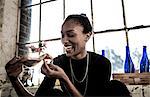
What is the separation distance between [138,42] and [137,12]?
0.94 ft

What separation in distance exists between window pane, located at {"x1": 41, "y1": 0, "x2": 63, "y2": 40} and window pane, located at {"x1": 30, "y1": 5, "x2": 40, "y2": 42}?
76 mm

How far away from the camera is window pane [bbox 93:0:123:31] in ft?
5.91

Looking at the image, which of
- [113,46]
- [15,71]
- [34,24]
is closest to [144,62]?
[113,46]

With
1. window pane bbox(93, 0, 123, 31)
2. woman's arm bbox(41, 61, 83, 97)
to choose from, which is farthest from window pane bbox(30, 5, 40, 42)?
woman's arm bbox(41, 61, 83, 97)

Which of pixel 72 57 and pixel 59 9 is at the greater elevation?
pixel 59 9

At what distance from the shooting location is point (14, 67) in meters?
0.84

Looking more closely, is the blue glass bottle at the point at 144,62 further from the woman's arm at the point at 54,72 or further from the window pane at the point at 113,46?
the woman's arm at the point at 54,72

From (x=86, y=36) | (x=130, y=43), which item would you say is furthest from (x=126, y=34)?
(x=86, y=36)

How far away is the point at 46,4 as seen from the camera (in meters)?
2.24

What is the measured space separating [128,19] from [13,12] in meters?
1.34

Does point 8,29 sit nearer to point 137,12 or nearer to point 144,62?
point 137,12

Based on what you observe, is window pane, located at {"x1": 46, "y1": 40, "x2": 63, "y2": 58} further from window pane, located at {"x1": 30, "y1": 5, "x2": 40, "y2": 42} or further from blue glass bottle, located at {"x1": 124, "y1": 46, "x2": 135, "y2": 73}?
blue glass bottle, located at {"x1": 124, "y1": 46, "x2": 135, "y2": 73}

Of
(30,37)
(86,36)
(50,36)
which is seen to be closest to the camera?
(86,36)

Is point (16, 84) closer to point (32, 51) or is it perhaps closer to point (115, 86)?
point (32, 51)
